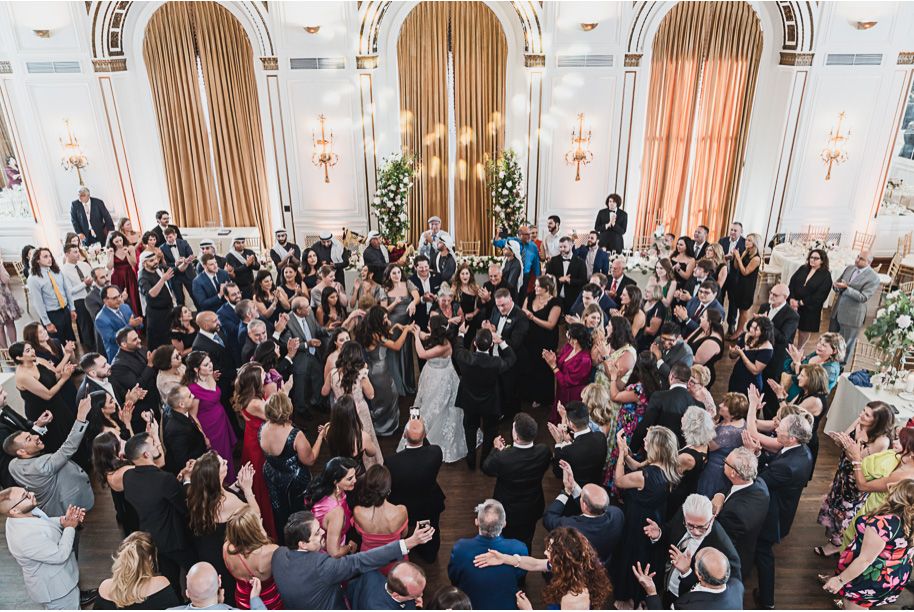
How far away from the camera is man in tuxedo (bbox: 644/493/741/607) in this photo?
11.7 feet

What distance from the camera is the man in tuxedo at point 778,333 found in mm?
5875

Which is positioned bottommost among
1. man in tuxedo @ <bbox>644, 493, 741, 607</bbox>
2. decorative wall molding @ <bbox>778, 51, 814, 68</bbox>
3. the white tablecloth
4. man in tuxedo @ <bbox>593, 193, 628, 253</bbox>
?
the white tablecloth

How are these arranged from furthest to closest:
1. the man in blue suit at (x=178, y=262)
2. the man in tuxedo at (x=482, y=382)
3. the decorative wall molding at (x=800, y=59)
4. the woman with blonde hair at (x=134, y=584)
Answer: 1. the decorative wall molding at (x=800, y=59)
2. the man in blue suit at (x=178, y=262)
3. the man in tuxedo at (x=482, y=382)
4. the woman with blonde hair at (x=134, y=584)

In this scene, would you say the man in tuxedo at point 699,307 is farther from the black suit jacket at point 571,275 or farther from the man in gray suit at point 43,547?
the man in gray suit at point 43,547

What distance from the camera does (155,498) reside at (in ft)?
12.8

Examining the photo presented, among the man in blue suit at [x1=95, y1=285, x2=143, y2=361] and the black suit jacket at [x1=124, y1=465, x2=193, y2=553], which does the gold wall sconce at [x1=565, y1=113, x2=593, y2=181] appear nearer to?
the man in blue suit at [x1=95, y1=285, x2=143, y2=361]

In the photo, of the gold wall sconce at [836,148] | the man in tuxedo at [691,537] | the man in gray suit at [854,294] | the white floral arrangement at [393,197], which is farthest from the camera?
the gold wall sconce at [836,148]

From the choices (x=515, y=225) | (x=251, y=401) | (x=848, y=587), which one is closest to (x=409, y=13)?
(x=515, y=225)

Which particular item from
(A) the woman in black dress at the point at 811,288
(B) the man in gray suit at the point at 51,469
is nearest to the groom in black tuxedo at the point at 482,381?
(B) the man in gray suit at the point at 51,469

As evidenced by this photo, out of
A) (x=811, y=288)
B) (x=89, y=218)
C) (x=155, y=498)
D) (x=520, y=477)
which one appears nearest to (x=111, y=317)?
(x=155, y=498)

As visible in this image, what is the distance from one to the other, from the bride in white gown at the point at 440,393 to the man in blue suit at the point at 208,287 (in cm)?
238

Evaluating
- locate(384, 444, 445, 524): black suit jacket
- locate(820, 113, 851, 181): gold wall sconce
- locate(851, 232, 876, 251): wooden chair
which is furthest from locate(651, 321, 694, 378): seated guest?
locate(851, 232, 876, 251): wooden chair

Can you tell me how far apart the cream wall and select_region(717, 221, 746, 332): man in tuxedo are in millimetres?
2703

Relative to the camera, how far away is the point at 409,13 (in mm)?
9883
